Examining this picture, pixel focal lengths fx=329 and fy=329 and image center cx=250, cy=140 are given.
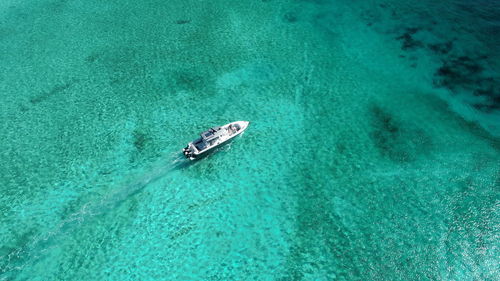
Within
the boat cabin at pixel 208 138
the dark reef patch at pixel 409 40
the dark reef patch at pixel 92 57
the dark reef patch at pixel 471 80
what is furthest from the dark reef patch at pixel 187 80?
the dark reef patch at pixel 471 80

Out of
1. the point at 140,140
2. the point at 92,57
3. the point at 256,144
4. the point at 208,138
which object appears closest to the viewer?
the point at 208,138

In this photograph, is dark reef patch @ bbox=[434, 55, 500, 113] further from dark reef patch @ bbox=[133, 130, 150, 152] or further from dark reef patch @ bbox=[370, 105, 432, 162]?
dark reef patch @ bbox=[133, 130, 150, 152]

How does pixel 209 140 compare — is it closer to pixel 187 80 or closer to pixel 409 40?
pixel 187 80

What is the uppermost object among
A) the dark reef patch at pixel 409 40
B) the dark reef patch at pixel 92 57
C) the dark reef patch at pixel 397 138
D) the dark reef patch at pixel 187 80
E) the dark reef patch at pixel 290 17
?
the dark reef patch at pixel 92 57

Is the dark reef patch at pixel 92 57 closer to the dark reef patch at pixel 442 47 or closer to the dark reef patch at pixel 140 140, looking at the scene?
the dark reef patch at pixel 140 140

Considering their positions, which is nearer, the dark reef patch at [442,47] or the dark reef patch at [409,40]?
the dark reef patch at [442,47]

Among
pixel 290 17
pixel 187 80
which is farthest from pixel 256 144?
pixel 290 17
